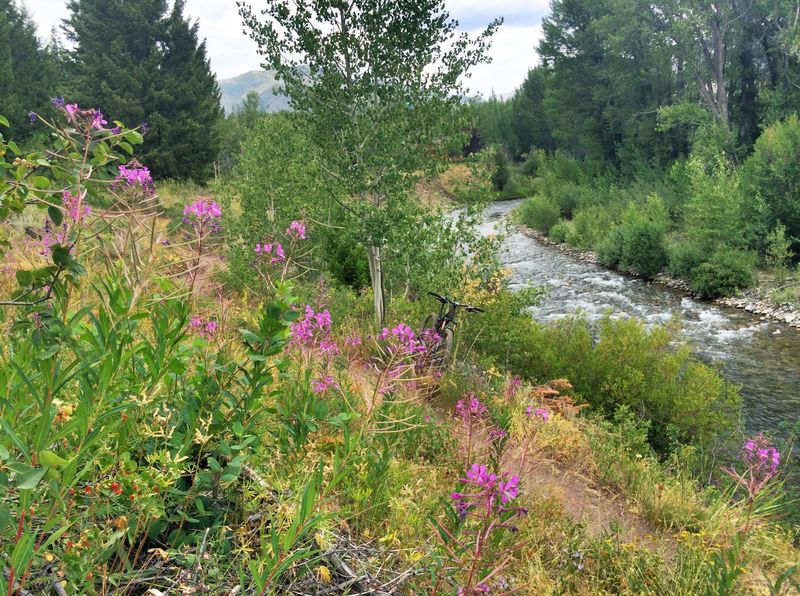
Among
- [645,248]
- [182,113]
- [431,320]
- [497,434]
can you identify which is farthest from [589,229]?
[497,434]

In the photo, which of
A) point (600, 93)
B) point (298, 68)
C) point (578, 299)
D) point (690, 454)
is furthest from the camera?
point (600, 93)

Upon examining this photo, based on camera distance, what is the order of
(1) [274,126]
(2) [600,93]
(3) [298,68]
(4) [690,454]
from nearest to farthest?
(4) [690,454]
(3) [298,68]
(1) [274,126]
(2) [600,93]

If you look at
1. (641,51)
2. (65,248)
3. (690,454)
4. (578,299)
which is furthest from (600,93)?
(65,248)

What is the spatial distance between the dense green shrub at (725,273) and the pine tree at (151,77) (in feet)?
72.7

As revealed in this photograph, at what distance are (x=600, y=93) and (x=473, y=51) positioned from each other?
2893cm

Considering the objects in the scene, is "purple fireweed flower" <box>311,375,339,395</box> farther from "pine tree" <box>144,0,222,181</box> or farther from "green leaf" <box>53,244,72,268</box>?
"pine tree" <box>144,0,222,181</box>

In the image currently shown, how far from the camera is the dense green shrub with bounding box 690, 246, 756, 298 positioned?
15.4 meters

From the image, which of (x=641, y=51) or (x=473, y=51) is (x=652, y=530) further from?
(x=641, y=51)

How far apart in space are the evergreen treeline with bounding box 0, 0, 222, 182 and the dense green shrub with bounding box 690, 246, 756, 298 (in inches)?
872

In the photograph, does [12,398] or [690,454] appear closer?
[12,398]

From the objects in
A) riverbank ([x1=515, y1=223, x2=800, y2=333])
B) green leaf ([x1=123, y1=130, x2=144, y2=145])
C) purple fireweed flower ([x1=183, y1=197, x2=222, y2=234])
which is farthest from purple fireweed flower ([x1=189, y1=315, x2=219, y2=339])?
riverbank ([x1=515, y1=223, x2=800, y2=333])

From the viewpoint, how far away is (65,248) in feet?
4.21

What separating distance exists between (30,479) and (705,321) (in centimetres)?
1552

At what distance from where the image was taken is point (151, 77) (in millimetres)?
23656
